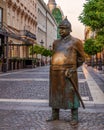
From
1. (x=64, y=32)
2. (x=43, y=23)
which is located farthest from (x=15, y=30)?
(x=43, y=23)

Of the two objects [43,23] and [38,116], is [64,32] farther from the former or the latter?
[43,23]

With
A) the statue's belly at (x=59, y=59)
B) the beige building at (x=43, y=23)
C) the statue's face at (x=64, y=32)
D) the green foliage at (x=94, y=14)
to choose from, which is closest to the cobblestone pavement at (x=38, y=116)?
the statue's belly at (x=59, y=59)

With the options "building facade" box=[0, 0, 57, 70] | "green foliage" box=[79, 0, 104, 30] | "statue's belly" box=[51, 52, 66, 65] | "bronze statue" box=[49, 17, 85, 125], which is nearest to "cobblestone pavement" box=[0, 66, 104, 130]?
"bronze statue" box=[49, 17, 85, 125]

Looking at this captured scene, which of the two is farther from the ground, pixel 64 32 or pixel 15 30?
pixel 15 30

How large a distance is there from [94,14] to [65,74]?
2210cm

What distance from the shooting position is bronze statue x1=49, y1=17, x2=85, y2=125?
8539 mm

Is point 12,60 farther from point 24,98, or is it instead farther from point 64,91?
point 64,91

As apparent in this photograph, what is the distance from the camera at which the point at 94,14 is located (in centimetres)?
3011

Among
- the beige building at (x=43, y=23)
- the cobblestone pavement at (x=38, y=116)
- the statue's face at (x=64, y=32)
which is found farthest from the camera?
the beige building at (x=43, y=23)

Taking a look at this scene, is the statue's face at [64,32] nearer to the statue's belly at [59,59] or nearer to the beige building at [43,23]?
the statue's belly at [59,59]

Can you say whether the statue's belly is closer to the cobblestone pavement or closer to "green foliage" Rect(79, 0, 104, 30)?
the cobblestone pavement

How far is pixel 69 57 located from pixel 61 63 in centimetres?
20

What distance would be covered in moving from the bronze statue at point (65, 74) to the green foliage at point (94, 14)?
826 inches

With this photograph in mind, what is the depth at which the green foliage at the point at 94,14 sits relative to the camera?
1169 inches
